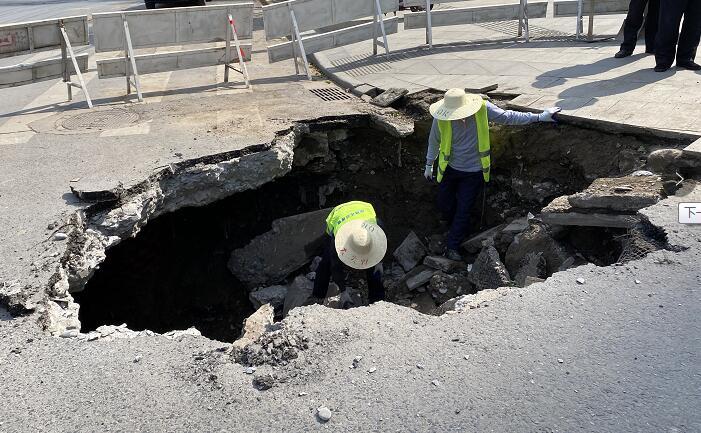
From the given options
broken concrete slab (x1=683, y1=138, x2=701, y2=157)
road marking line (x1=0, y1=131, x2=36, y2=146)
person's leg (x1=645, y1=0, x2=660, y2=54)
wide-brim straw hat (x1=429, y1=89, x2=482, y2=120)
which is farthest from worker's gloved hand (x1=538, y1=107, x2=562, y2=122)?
road marking line (x1=0, y1=131, x2=36, y2=146)

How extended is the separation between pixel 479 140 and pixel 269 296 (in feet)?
10.4

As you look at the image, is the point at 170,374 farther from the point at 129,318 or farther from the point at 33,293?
the point at 129,318

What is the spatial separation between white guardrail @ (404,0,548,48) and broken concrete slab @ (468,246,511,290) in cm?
573

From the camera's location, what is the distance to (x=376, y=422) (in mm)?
3494

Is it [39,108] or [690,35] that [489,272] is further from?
[39,108]

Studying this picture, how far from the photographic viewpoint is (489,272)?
253 inches

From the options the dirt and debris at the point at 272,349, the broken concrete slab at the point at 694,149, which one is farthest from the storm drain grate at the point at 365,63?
the dirt and debris at the point at 272,349

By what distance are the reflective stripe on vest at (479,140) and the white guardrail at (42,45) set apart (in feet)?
17.2

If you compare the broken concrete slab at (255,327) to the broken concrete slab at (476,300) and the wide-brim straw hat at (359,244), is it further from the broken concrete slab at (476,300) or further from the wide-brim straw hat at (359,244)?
the broken concrete slab at (476,300)

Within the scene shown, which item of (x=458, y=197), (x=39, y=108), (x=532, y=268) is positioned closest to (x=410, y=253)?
(x=458, y=197)

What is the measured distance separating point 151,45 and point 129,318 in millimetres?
4456

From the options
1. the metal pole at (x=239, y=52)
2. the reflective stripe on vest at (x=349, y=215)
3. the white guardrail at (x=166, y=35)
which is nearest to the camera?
the reflective stripe on vest at (x=349, y=215)

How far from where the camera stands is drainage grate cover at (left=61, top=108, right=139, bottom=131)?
811 centimetres

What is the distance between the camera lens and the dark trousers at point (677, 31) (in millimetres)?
8141
